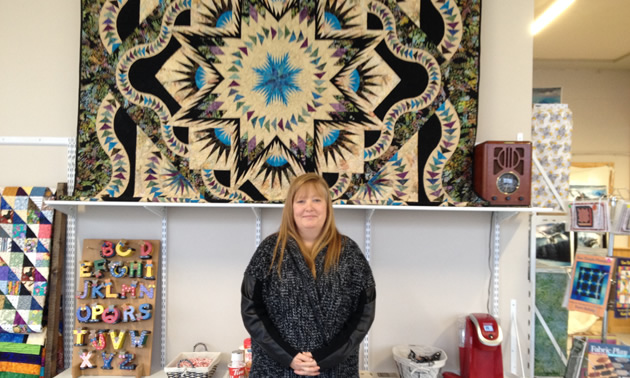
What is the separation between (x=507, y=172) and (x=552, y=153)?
477 mm

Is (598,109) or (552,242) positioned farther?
(598,109)

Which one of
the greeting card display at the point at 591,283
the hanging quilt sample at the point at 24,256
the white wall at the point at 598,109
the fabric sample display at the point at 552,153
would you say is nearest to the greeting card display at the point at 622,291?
the greeting card display at the point at 591,283

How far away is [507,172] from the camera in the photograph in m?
1.99

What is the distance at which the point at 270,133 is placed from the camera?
2.18m

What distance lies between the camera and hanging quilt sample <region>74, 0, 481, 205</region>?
2164mm

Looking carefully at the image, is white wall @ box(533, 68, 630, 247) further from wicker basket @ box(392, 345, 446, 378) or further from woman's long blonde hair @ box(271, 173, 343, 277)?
woman's long blonde hair @ box(271, 173, 343, 277)

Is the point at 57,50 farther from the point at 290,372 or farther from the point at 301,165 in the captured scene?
the point at 290,372

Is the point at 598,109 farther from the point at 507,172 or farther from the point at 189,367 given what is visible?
the point at 189,367

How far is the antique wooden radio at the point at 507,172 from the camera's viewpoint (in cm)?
197

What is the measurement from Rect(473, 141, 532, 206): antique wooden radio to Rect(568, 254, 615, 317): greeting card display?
1.19 feet

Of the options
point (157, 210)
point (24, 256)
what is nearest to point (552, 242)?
point (157, 210)

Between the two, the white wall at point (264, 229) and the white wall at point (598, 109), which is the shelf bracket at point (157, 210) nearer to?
the white wall at point (264, 229)

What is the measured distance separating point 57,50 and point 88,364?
5.71 feet

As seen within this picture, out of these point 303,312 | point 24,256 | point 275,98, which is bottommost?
point 303,312
